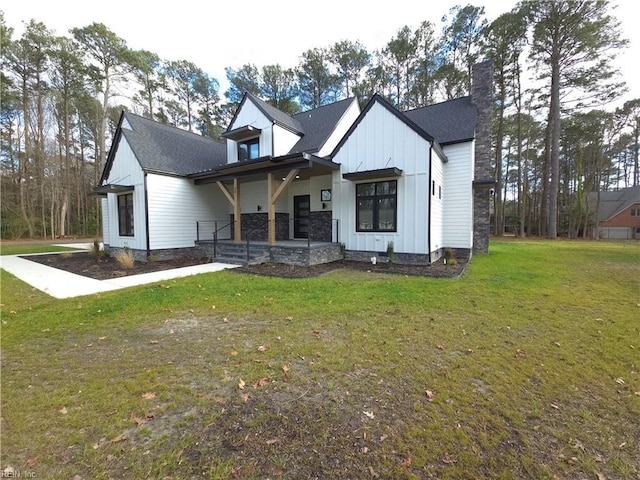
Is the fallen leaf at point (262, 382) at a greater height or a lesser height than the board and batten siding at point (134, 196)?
lesser

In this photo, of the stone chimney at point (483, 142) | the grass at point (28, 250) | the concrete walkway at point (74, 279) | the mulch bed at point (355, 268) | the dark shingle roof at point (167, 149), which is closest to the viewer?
the concrete walkway at point (74, 279)

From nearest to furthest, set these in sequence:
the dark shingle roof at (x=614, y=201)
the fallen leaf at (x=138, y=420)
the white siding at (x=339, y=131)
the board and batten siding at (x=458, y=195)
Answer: the fallen leaf at (x=138, y=420) < the board and batten siding at (x=458, y=195) < the white siding at (x=339, y=131) < the dark shingle roof at (x=614, y=201)

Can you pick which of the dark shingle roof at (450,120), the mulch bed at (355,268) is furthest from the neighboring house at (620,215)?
the mulch bed at (355,268)

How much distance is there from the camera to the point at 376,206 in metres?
9.56

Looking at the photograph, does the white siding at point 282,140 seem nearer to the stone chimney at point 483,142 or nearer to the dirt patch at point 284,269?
the dirt patch at point 284,269

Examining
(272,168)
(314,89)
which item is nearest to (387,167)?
(272,168)

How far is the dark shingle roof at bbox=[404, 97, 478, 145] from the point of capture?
10.7m

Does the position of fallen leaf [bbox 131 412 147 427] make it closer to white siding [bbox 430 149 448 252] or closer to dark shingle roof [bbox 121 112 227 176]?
white siding [bbox 430 149 448 252]

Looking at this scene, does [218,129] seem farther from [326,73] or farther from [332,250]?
[332,250]

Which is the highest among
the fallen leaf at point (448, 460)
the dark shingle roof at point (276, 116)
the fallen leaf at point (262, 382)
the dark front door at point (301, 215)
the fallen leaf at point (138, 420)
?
the dark shingle roof at point (276, 116)

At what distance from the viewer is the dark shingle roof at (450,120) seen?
35.2 ft

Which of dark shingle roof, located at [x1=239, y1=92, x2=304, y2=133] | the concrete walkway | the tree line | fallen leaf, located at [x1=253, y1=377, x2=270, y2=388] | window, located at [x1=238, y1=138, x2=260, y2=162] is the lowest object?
fallen leaf, located at [x1=253, y1=377, x2=270, y2=388]

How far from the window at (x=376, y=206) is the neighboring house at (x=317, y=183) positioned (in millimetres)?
35

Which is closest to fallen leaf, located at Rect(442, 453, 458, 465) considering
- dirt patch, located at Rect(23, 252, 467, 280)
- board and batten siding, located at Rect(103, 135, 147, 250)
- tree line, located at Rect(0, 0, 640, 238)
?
dirt patch, located at Rect(23, 252, 467, 280)
